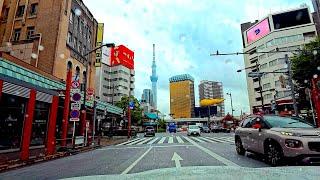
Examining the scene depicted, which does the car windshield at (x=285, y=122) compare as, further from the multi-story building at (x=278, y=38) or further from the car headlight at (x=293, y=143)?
the multi-story building at (x=278, y=38)

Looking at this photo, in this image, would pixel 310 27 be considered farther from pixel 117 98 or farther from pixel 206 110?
pixel 117 98

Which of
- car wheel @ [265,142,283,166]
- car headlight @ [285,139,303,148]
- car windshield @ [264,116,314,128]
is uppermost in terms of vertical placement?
car windshield @ [264,116,314,128]

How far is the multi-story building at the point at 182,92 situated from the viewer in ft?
359

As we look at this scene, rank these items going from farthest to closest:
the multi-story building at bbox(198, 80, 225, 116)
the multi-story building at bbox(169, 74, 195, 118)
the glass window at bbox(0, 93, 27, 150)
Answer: the multi-story building at bbox(198, 80, 225, 116) < the multi-story building at bbox(169, 74, 195, 118) < the glass window at bbox(0, 93, 27, 150)

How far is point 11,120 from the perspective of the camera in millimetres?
17719

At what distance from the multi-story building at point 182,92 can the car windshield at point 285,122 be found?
9920 cm

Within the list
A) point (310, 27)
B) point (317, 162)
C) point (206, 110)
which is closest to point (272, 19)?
point (310, 27)

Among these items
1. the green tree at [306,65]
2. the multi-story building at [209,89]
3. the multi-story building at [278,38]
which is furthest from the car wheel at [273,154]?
the multi-story building at [209,89]

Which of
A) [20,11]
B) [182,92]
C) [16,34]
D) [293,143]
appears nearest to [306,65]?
[293,143]

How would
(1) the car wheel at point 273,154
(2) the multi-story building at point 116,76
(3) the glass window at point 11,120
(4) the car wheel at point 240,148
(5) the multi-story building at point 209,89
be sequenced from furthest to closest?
(5) the multi-story building at point 209,89
(2) the multi-story building at point 116,76
(3) the glass window at point 11,120
(4) the car wheel at point 240,148
(1) the car wheel at point 273,154

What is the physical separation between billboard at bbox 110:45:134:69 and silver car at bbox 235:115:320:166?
3133 inches

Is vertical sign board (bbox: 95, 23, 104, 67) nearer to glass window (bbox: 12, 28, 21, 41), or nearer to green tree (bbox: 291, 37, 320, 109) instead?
glass window (bbox: 12, 28, 21, 41)

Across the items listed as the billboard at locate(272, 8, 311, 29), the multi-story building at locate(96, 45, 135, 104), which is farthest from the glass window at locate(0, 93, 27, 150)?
the multi-story building at locate(96, 45, 135, 104)

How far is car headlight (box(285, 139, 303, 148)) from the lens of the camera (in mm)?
6869
